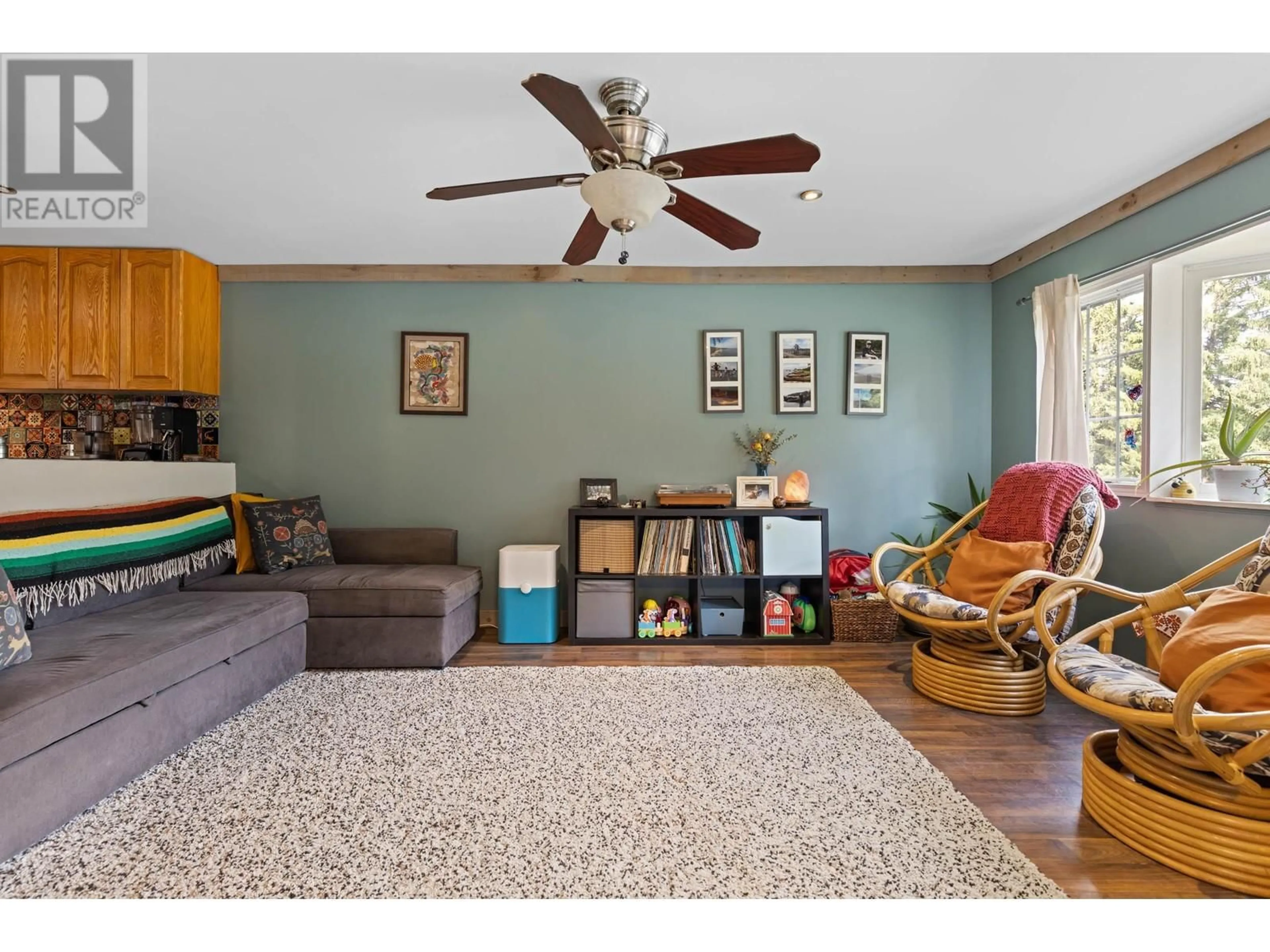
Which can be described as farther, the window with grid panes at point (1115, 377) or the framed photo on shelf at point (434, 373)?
the framed photo on shelf at point (434, 373)

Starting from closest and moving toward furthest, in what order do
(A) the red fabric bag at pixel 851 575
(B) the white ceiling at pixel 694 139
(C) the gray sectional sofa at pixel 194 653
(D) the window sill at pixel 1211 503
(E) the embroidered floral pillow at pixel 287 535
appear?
(C) the gray sectional sofa at pixel 194 653, (B) the white ceiling at pixel 694 139, (D) the window sill at pixel 1211 503, (E) the embroidered floral pillow at pixel 287 535, (A) the red fabric bag at pixel 851 575

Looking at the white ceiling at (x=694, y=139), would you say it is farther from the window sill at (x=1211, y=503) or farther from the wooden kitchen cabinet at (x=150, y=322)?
the window sill at (x=1211, y=503)

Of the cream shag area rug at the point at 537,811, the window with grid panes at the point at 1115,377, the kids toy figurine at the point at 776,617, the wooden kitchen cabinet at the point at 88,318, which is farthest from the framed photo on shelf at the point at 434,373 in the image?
the window with grid panes at the point at 1115,377

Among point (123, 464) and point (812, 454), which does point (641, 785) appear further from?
point (123, 464)

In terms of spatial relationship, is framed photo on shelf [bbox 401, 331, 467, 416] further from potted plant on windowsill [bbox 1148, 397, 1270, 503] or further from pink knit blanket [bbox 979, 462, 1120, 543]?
potted plant on windowsill [bbox 1148, 397, 1270, 503]

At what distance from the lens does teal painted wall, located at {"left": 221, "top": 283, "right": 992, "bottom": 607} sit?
13.9 feet

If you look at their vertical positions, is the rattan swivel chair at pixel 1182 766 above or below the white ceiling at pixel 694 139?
below

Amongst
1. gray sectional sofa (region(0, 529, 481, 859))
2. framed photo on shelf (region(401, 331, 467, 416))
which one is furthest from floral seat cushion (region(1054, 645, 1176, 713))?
framed photo on shelf (region(401, 331, 467, 416))

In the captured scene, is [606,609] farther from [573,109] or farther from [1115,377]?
[1115,377]

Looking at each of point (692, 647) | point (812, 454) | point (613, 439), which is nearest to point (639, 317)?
point (613, 439)

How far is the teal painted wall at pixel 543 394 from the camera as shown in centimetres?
423

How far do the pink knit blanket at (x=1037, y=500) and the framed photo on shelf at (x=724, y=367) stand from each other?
1.68 meters

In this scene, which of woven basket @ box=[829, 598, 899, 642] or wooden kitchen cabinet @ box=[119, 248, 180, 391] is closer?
wooden kitchen cabinet @ box=[119, 248, 180, 391]

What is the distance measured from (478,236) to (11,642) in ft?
8.95
